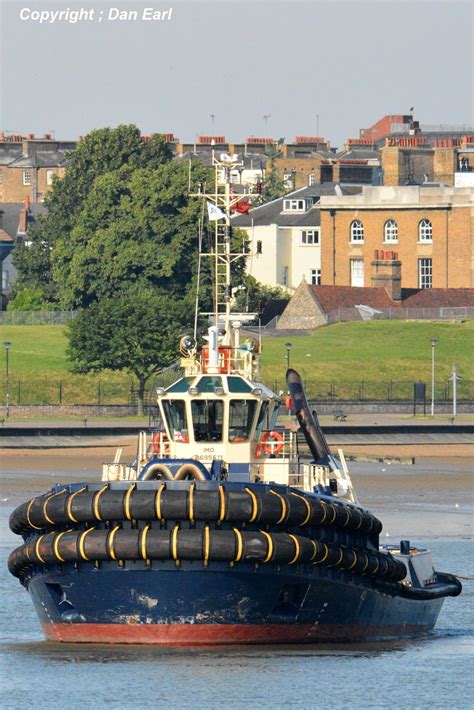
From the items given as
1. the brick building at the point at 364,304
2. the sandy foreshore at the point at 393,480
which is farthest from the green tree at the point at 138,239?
the sandy foreshore at the point at 393,480

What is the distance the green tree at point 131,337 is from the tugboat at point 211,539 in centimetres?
5695

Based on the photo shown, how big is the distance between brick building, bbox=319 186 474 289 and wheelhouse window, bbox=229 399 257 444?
84198 mm

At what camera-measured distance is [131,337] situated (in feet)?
297

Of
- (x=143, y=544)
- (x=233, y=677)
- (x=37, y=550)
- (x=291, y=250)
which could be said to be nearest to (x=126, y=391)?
(x=291, y=250)

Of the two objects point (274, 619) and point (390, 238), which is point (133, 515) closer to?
point (274, 619)

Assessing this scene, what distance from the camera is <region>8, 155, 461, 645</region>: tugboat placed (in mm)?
28078

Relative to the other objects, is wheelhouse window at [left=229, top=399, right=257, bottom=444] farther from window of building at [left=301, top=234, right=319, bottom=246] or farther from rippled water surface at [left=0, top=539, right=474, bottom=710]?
window of building at [left=301, top=234, right=319, bottom=246]

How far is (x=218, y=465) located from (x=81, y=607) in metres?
2.90

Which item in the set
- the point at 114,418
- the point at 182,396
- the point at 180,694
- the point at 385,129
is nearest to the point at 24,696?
the point at 180,694

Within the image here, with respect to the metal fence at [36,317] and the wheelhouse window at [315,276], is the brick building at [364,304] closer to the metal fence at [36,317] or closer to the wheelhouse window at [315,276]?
the metal fence at [36,317]

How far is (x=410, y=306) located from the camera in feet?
367

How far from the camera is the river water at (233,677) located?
26.6 m

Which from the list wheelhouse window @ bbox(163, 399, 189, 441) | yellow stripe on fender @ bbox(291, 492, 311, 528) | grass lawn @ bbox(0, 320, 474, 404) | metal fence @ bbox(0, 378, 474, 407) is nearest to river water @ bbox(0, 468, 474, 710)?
yellow stripe on fender @ bbox(291, 492, 311, 528)

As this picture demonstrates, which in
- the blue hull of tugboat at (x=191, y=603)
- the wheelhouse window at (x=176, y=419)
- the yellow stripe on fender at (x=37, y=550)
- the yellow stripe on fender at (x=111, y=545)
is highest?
the wheelhouse window at (x=176, y=419)
